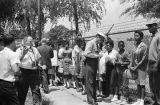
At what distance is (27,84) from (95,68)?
1950 millimetres

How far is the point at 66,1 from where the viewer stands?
98.5 ft

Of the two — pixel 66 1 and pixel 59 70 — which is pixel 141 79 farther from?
pixel 66 1

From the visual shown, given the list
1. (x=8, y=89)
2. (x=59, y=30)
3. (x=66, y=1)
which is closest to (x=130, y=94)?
(x=8, y=89)

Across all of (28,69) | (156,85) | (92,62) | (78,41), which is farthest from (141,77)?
(78,41)

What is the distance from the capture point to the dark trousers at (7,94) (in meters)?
6.37

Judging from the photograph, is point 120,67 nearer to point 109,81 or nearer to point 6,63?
point 109,81

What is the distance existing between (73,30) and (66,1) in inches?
104

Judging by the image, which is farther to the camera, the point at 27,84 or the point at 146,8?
the point at 146,8

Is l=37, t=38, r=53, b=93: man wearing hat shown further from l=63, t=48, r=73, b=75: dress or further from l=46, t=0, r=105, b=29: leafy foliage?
l=46, t=0, r=105, b=29: leafy foliage

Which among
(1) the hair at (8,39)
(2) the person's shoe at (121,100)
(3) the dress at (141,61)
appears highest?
(1) the hair at (8,39)

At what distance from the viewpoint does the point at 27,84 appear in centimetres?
815

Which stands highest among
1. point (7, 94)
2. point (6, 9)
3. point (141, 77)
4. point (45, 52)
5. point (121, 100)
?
point (6, 9)

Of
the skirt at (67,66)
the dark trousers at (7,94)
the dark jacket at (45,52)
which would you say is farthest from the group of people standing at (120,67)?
the dark trousers at (7,94)

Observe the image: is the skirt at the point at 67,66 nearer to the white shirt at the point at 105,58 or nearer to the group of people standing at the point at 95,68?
the group of people standing at the point at 95,68
